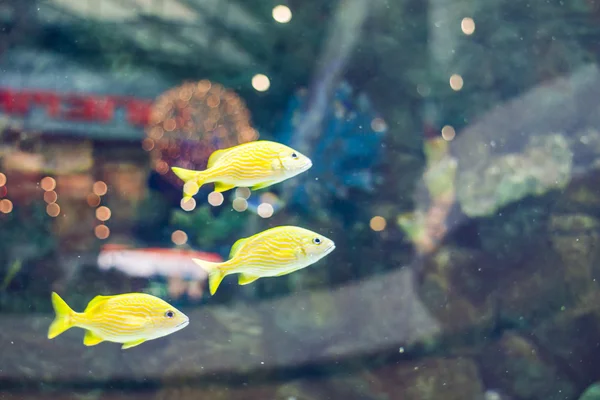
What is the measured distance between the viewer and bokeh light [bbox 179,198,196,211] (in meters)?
2.64

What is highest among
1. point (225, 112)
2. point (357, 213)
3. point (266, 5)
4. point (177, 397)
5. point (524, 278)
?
point (266, 5)

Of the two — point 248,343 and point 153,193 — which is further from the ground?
point 153,193

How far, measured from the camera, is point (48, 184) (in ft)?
8.98

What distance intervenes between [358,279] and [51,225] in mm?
1696

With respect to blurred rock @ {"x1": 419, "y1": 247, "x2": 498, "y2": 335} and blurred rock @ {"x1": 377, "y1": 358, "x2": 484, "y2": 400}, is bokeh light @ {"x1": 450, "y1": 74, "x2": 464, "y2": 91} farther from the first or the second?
blurred rock @ {"x1": 377, "y1": 358, "x2": 484, "y2": 400}

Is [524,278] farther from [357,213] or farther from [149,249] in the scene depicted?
[149,249]

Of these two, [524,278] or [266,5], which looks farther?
[524,278]

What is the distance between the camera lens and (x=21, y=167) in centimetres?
274

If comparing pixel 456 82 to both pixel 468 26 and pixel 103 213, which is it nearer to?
pixel 468 26

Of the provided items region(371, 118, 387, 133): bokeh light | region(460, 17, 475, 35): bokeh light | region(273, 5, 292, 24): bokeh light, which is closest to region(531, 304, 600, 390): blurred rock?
region(371, 118, 387, 133): bokeh light

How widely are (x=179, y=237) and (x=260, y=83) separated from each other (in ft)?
3.05

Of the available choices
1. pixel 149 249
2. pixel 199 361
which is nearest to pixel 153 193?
pixel 149 249

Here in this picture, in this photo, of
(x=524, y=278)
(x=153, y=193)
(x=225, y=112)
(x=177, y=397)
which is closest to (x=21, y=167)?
(x=153, y=193)

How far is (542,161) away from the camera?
9.93 ft
